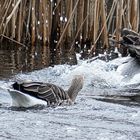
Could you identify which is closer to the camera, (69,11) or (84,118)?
(84,118)

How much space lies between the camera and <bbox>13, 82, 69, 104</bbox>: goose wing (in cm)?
684

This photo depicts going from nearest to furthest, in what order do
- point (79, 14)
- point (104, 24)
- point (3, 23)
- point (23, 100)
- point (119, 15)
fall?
point (23, 100) < point (119, 15) < point (104, 24) < point (3, 23) < point (79, 14)

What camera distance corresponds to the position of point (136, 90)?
8742mm

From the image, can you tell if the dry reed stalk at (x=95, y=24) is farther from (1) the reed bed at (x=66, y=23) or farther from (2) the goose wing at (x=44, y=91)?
(2) the goose wing at (x=44, y=91)

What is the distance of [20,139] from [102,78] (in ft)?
12.9

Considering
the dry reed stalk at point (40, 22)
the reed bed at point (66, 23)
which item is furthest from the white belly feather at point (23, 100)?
the dry reed stalk at point (40, 22)

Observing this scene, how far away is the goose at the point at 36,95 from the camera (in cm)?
679

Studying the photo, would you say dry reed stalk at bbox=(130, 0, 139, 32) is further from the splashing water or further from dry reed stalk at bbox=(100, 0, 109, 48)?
the splashing water

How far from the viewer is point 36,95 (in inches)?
278

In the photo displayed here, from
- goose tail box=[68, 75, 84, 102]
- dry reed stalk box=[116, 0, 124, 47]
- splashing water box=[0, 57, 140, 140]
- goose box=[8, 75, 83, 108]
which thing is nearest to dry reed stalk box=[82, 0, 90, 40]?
dry reed stalk box=[116, 0, 124, 47]

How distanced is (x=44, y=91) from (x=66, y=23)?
6.16m

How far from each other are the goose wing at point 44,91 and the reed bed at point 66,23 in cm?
474

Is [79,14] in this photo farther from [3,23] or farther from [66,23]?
[3,23]

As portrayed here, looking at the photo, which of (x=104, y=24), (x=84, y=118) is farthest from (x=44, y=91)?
(x=104, y=24)
